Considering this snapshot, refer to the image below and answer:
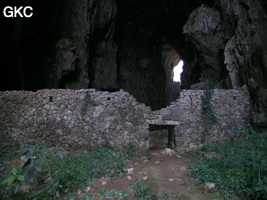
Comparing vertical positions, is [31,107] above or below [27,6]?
below

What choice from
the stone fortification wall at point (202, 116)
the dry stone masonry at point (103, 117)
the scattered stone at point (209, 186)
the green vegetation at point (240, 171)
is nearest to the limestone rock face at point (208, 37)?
the stone fortification wall at point (202, 116)

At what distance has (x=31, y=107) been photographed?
7.42 metres

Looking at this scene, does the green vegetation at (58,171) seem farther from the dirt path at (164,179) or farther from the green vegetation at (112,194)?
the dirt path at (164,179)

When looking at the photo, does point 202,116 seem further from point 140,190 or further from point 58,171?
point 58,171

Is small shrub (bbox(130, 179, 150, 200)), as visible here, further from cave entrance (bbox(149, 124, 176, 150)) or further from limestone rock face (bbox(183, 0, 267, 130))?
limestone rock face (bbox(183, 0, 267, 130))

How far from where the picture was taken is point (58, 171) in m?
5.68

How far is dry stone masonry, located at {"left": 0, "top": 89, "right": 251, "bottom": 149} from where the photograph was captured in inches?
289

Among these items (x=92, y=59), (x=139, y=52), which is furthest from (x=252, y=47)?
(x=139, y=52)

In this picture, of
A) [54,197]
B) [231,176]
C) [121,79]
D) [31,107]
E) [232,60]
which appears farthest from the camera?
[121,79]

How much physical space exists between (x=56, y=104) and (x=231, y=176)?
238 inches

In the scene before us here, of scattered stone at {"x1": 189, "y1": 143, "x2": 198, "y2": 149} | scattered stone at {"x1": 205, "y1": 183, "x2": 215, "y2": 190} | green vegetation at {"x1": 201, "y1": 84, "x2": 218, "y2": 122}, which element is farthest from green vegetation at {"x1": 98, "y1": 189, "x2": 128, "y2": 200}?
green vegetation at {"x1": 201, "y1": 84, "x2": 218, "y2": 122}

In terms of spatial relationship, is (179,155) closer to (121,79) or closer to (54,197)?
(54,197)

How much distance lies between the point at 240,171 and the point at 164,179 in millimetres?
1952

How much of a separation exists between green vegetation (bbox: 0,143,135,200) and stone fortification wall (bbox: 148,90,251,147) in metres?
2.03
